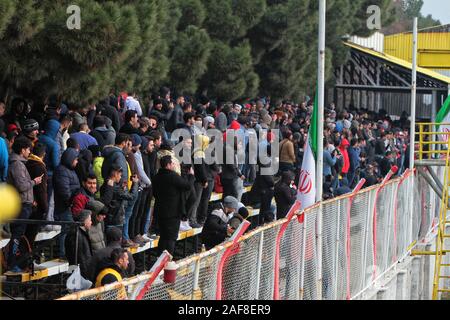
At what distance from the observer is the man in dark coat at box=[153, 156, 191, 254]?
46.5 feet

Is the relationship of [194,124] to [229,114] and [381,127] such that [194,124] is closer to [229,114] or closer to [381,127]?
[229,114]

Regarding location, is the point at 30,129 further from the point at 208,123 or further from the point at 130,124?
the point at 208,123

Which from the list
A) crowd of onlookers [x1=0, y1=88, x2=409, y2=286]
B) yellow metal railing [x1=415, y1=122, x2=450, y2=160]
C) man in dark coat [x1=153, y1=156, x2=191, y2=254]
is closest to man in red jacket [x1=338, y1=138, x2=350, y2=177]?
yellow metal railing [x1=415, y1=122, x2=450, y2=160]

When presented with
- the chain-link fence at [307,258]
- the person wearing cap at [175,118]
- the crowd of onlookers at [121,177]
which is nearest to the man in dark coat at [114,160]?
the crowd of onlookers at [121,177]

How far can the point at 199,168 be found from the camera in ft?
55.5

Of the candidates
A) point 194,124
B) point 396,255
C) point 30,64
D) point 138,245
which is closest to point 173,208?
point 138,245

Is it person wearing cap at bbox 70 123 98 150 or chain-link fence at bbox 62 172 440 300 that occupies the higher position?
person wearing cap at bbox 70 123 98 150

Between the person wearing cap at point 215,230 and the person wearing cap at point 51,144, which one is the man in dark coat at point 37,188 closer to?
the person wearing cap at point 51,144

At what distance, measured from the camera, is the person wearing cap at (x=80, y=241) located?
11492mm

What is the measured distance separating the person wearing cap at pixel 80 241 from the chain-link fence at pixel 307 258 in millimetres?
2165

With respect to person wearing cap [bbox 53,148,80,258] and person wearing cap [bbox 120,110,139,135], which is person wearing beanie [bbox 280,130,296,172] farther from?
person wearing cap [bbox 53,148,80,258]

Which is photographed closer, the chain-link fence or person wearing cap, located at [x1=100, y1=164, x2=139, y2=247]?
the chain-link fence

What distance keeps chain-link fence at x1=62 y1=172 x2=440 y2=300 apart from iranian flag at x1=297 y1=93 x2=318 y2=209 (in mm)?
Result: 488
